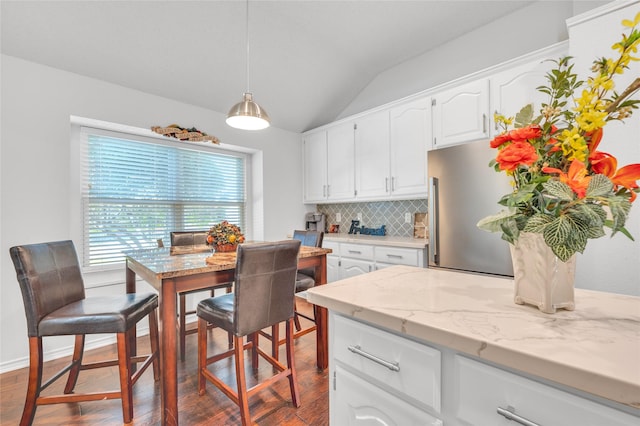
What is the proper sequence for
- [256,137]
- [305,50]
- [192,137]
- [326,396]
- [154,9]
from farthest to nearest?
[256,137], [192,137], [305,50], [154,9], [326,396]

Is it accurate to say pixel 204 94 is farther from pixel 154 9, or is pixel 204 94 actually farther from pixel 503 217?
pixel 503 217

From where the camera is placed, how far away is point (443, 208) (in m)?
2.40

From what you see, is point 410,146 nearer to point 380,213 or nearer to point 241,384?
point 380,213

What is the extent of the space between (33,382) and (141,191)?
6.19 feet

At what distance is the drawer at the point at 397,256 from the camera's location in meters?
2.67

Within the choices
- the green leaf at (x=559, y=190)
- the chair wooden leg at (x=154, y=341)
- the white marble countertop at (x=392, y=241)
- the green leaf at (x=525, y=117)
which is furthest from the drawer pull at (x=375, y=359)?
the white marble countertop at (x=392, y=241)

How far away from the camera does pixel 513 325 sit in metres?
0.64

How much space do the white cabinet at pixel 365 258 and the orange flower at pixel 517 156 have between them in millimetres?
2046

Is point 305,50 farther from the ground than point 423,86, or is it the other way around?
point 305,50

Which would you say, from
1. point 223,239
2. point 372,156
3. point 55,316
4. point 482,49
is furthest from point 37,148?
point 482,49

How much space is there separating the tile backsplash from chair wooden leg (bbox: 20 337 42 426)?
315cm

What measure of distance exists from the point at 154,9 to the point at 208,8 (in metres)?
0.40

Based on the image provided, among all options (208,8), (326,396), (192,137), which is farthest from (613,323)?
(192,137)

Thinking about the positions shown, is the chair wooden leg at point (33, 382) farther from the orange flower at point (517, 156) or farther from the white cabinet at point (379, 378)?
the orange flower at point (517, 156)
